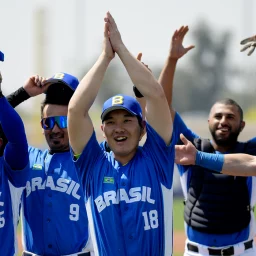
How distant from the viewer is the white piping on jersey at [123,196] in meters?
4.82

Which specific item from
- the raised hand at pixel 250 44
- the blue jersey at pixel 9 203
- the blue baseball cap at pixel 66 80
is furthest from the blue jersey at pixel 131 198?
the raised hand at pixel 250 44

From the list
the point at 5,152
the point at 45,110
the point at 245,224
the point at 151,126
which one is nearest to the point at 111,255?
the point at 151,126

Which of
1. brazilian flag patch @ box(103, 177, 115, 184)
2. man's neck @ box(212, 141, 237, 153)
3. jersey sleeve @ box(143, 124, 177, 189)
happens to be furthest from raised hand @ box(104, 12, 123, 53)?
man's neck @ box(212, 141, 237, 153)

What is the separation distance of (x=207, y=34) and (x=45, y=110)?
3240 centimetres

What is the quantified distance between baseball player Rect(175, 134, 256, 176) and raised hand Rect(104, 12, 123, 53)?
101 centimetres

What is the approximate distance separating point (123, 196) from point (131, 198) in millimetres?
53

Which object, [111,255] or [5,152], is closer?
[111,255]

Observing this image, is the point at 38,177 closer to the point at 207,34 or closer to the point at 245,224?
the point at 245,224

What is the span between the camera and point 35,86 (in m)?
6.18

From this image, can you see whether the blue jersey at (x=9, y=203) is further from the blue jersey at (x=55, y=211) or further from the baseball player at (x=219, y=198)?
the baseball player at (x=219, y=198)

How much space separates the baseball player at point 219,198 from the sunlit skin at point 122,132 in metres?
2.26

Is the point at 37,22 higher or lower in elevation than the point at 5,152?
higher

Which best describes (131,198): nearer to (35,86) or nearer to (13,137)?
(13,137)

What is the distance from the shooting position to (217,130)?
23.5 ft
